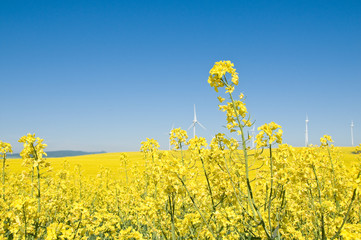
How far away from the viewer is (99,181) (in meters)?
14.5

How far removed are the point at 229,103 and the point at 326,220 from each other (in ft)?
11.1

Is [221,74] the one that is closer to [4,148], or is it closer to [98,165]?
[4,148]

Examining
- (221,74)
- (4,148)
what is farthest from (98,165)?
(221,74)

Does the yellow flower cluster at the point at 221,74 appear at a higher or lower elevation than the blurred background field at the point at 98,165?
higher

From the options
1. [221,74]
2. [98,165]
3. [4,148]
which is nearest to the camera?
[221,74]

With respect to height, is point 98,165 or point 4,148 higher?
point 4,148

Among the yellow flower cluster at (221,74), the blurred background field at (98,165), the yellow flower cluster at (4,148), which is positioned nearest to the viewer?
the yellow flower cluster at (221,74)

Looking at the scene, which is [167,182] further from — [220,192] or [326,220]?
[326,220]

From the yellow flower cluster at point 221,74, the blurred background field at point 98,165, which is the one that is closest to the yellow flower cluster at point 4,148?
the blurred background field at point 98,165

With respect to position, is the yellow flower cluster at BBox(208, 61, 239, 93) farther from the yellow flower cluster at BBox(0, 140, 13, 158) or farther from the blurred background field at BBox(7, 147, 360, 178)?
the yellow flower cluster at BBox(0, 140, 13, 158)

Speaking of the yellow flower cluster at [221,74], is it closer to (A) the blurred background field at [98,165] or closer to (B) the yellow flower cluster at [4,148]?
(A) the blurred background field at [98,165]

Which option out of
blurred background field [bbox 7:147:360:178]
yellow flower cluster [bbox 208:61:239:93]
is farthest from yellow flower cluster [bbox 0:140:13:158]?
yellow flower cluster [bbox 208:61:239:93]

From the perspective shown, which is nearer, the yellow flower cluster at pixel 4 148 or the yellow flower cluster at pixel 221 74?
the yellow flower cluster at pixel 221 74

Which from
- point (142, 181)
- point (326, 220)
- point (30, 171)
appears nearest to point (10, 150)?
point (30, 171)
